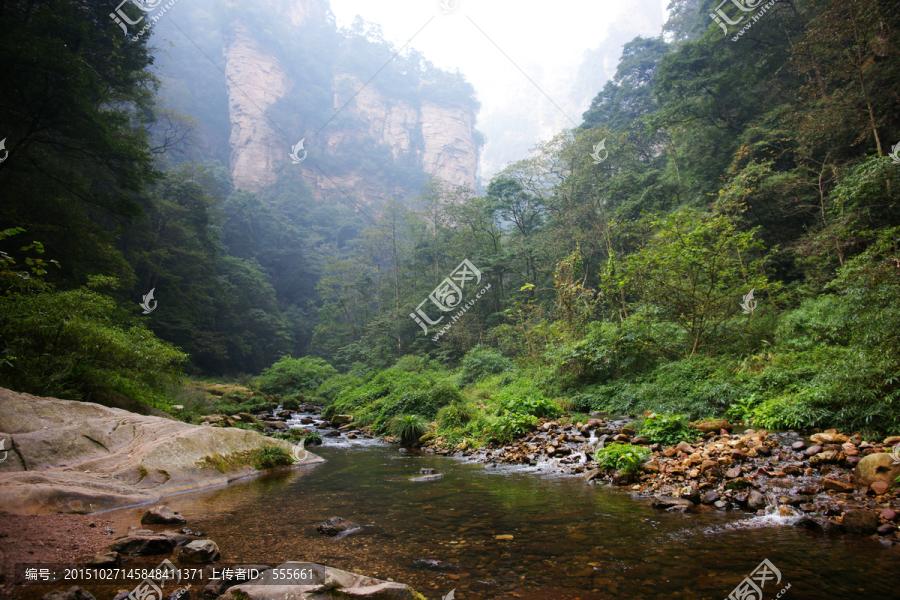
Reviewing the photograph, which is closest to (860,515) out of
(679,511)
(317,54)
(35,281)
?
(679,511)

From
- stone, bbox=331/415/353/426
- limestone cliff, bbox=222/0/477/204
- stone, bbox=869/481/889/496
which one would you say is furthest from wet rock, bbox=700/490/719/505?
limestone cliff, bbox=222/0/477/204

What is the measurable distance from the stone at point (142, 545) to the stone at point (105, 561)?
15 centimetres

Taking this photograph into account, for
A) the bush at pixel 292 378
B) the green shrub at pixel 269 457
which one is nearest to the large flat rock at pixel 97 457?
the green shrub at pixel 269 457

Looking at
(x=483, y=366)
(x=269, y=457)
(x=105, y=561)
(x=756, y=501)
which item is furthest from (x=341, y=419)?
(x=756, y=501)

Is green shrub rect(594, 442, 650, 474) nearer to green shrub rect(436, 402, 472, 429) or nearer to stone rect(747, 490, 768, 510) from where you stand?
stone rect(747, 490, 768, 510)

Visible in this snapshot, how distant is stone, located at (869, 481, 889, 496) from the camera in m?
3.11

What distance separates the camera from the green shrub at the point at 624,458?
4.51 m

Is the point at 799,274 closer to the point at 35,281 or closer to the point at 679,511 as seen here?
the point at 679,511

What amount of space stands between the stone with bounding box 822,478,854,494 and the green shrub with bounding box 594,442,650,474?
1651 millimetres

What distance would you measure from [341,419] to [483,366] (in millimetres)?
6553

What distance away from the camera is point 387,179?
73.2 meters

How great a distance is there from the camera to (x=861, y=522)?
2.65 metres

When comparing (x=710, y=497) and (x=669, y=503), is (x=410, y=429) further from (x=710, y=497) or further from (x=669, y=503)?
(x=710, y=497)

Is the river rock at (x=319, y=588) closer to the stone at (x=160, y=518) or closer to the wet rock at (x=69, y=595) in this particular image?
the wet rock at (x=69, y=595)
